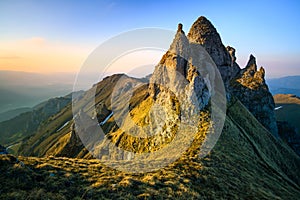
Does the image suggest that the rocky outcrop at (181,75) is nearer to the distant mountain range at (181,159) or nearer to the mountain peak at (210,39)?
the distant mountain range at (181,159)

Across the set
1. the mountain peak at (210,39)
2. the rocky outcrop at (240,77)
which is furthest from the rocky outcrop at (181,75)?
the rocky outcrop at (240,77)

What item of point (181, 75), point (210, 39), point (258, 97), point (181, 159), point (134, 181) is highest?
point (210, 39)

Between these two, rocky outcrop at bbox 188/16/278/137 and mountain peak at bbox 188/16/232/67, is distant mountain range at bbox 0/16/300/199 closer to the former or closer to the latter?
mountain peak at bbox 188/16/232/67

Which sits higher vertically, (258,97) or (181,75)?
(181,75)

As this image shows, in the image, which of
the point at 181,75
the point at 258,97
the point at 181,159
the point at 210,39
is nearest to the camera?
the point at 181,159

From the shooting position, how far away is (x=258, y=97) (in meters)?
94.8

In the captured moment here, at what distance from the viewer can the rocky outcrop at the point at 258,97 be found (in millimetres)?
89869

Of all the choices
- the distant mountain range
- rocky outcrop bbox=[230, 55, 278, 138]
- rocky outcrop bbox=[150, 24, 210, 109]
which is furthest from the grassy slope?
rocky outcrop bbox=[230, 55, 278, 138]

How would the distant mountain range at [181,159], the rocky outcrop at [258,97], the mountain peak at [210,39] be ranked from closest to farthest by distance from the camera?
the distant mountain range at [181,159]
the mountain peak at [210,39]
the rocky outcrop at [258,97]

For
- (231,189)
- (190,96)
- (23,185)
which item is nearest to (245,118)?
(190,96)

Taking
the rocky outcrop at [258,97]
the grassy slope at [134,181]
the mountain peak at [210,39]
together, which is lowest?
the grassy slope at [134,181]

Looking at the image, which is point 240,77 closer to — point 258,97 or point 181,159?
point 258,97

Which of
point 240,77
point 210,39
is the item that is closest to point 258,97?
point 240,77

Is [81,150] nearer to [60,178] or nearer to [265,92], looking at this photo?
[60,178]
